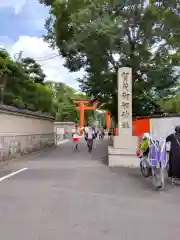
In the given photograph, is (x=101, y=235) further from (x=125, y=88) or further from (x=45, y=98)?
(x=45, y=98)

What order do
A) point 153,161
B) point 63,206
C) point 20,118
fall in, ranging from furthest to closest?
point 20,118
point 153,161
point 63,206

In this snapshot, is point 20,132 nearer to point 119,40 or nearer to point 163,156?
point 119,40

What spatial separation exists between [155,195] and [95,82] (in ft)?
58.8

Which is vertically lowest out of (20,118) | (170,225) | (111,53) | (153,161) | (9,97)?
(170,225)

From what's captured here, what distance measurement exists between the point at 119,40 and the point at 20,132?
25.9 ft

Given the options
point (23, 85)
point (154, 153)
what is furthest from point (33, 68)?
point (154, 153)

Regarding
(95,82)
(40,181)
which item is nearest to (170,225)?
(40,181)

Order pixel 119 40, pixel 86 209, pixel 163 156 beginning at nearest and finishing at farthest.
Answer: pixel 86 209 < pixel 163 156 < pixel 119 40

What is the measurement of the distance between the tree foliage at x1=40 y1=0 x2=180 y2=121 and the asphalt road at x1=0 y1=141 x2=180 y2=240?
12081 millimetres

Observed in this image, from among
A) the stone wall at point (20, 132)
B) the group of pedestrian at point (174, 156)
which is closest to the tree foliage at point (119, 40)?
the stone wall at point (20, 132)

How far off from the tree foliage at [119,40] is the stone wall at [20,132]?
16.5 ft

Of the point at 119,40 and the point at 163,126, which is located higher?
the point at 119,40

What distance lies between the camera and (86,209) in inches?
301

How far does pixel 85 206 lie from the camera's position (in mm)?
7953
